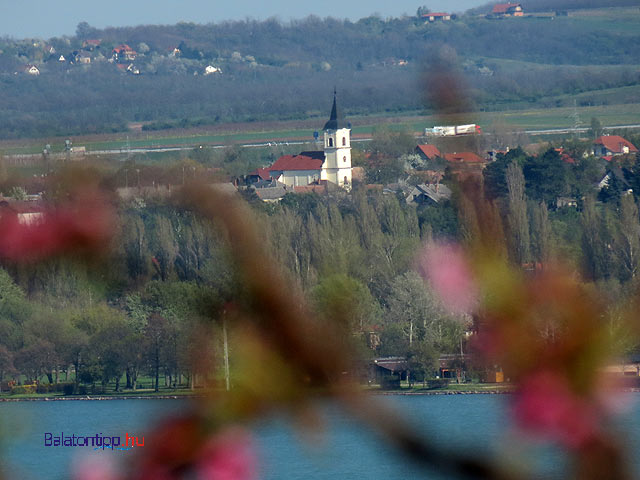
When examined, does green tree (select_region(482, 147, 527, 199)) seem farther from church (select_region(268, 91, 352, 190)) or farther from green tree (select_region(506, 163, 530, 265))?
church (select_region(268, 91, 352, 190))

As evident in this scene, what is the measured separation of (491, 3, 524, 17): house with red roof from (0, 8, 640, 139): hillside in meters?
0.04

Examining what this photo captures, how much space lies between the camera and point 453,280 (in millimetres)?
446

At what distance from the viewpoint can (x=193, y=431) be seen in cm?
34

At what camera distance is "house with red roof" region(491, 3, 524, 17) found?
71cm

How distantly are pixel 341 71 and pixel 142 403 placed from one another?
640 mm

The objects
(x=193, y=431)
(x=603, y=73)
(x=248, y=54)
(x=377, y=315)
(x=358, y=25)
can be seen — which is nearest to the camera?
(x=193, y=431)

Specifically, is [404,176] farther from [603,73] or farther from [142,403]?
[142,403]

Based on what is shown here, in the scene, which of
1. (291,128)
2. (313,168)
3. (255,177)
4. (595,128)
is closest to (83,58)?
(255,177)

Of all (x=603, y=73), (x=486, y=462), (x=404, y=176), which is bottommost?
(x=486, y=462)

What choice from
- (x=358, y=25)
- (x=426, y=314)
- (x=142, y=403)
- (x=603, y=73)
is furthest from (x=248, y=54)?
(x=142, y=403)

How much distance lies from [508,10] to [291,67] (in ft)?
1.19

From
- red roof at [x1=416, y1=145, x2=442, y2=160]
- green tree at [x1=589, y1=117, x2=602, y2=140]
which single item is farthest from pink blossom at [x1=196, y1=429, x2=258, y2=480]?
green tree at [x1=589, y1=117, x2=602, y2=140]

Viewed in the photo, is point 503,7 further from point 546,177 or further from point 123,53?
point 123,53

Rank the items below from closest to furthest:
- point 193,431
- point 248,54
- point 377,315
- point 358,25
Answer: point 193,431, point 377,315, point 358,25, point 248,54
